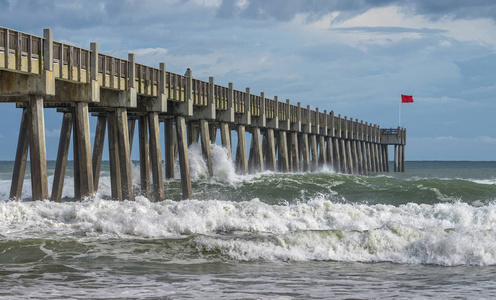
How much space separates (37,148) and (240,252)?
282 inches

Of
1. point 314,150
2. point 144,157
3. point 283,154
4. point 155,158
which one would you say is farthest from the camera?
point 314,150

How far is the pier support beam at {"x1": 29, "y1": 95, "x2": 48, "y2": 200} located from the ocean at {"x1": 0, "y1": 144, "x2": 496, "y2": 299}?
0.90 meters

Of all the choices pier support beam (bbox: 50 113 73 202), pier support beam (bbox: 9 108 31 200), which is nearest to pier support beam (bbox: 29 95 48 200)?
pier support beam (bbox: 9 108 31 200)

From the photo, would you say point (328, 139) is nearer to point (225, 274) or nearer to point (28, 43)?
Result: point (28, 43)

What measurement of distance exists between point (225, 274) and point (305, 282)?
1445mm

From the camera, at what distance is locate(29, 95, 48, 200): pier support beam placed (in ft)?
61.3

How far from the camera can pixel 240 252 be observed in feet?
45.6

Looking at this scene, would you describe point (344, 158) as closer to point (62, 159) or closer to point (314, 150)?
point (314, 150)

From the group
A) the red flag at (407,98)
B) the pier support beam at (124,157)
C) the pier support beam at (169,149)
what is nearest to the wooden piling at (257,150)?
the pier support beam at (169,149)

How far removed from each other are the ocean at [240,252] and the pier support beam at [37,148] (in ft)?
2.95

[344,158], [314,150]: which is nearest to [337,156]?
[344,158]

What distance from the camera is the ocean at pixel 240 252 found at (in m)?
10.7

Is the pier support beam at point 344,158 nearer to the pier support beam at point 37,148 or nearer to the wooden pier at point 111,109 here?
the wooden pier at point 111,109

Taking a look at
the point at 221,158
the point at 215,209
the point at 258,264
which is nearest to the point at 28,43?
the point at 215,209
